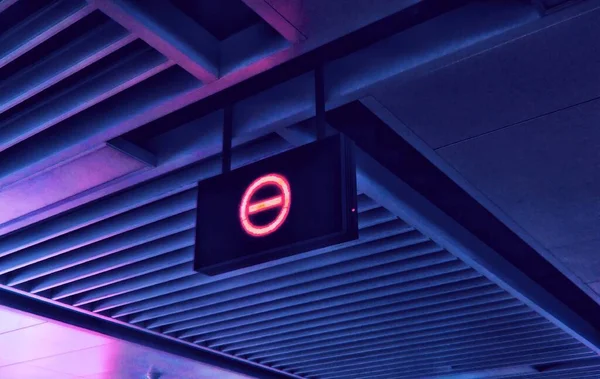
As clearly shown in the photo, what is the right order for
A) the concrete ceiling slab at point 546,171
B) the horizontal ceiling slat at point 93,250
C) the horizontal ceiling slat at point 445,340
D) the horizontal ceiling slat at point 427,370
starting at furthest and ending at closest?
1. the horizontal ceiling slat at point 427,370
2. the horizontal ceiling slat at point 445,340
3. the horizontal ceiling slat at point 93,250
4. the concrete ceiling slab at point 546,171

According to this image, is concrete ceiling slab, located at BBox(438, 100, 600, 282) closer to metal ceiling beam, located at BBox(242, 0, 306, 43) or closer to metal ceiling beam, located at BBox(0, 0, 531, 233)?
metal ceiling beam, located at BBox(0, 0, 531, 233)

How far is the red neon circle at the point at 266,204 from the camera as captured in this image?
2.65 metres

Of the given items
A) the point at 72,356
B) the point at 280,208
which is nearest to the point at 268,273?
the point at 280,208

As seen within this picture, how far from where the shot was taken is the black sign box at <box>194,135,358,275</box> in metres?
2.53

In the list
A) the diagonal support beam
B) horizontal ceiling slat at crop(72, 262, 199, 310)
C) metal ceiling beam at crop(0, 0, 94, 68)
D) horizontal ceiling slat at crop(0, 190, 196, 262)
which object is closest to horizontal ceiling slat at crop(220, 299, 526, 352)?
horizontal ceiling slat at crop(72, 262, 199, 310)

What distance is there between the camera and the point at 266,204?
2.73 meters

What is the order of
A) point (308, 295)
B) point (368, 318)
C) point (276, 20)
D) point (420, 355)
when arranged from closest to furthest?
point (276, 20), point (308, 295), point (368, 318), point (420, 355)

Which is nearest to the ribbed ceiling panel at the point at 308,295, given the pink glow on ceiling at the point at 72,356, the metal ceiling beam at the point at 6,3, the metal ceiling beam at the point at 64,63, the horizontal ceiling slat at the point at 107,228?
the horizontal ceiling slat at the point at 107,228

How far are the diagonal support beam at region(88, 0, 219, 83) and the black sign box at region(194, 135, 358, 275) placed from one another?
557 millimetres

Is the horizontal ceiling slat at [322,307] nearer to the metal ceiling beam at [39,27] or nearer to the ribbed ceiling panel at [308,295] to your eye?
the ribbed ceiling panel at [308,295]

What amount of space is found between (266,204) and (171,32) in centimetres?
91

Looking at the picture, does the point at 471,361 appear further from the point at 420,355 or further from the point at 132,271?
the point at 132,271

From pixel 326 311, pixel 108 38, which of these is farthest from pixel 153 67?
pixel 326 311

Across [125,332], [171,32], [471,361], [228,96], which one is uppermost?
[228,96]
